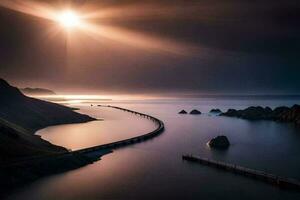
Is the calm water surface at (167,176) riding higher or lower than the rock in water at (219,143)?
lower

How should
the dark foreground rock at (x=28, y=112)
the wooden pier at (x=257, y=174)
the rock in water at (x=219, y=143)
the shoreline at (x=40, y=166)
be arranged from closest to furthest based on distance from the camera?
the wooden pier at (x=257, y=174)
the shoreline at (x=40, y=166)
the rock in water at (x=219, y=143)
the dark foreground rock at (x=28, y=112)

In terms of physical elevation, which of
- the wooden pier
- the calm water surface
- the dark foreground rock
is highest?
the dark foreground rock

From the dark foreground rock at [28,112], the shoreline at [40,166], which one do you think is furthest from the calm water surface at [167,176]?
the dark foreground rock at [28,112]

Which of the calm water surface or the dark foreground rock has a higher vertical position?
the dark foreground rock

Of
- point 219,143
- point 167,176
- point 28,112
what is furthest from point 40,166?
point 28,112

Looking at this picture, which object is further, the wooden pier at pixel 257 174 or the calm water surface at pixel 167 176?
the wooden pier at pixel 257 174

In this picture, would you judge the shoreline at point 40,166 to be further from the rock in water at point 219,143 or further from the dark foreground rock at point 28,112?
the dark foreground rock at point 28,112

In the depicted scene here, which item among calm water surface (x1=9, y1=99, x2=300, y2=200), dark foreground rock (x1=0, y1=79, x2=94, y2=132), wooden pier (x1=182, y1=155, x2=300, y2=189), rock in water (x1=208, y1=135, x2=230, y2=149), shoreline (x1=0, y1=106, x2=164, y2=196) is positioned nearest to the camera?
calm water surface (x1=9, y1=99, x2=300, y2=200)

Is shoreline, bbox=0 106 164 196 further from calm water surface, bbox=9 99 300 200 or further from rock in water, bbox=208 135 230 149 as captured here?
rock in water, bbox=208 135 230 149

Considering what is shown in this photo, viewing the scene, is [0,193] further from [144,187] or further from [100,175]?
[144,187]

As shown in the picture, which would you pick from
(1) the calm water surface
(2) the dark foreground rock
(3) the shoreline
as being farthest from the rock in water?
(2) the dark foreground rock

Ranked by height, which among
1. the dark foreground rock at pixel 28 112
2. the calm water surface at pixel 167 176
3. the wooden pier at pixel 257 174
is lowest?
the calm water surface at pixel 167 176

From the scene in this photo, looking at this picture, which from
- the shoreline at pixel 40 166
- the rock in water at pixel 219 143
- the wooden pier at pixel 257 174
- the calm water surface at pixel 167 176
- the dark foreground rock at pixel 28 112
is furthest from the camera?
the dark foreground rock at pixel 28 112
